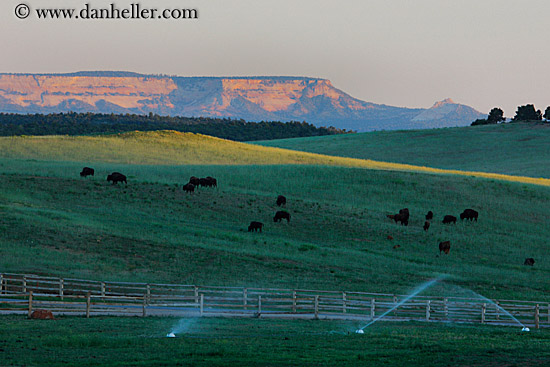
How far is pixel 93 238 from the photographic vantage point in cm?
4581

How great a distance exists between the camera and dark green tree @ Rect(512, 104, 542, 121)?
17725 centimetres

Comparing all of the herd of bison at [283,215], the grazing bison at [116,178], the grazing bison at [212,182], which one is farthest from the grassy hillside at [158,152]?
the grazing bison at [212,182]

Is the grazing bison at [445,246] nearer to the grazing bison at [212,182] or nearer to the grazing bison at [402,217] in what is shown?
the grazing bison at [402,217]

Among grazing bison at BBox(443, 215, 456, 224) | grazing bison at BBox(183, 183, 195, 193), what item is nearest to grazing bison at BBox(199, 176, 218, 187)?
grazing bison at BBox(183, 183, 195, 193)

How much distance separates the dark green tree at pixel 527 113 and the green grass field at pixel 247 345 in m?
158

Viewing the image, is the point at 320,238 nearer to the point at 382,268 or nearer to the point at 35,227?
the point at 382,268

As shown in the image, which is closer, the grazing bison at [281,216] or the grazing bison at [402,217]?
the grazing bison at [281,216]

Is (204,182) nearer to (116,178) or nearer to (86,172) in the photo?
(116,178)

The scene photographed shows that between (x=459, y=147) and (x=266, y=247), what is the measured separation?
8912 cm

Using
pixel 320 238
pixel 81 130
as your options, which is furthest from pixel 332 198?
pixel 81 130

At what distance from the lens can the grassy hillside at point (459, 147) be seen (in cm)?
11494

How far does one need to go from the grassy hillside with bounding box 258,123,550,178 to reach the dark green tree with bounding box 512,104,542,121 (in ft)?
82.7

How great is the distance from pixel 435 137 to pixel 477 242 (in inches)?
3606

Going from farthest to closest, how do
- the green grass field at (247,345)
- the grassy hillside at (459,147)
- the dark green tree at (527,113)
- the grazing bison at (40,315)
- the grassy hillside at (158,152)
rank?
1. the dark green tree at (527,113)
2. the grassy hillside at (459,147)
3. the grassy hillside at (158,152)
4. the grazing bison at (40,315)
5. the green grass field at (247,345)
